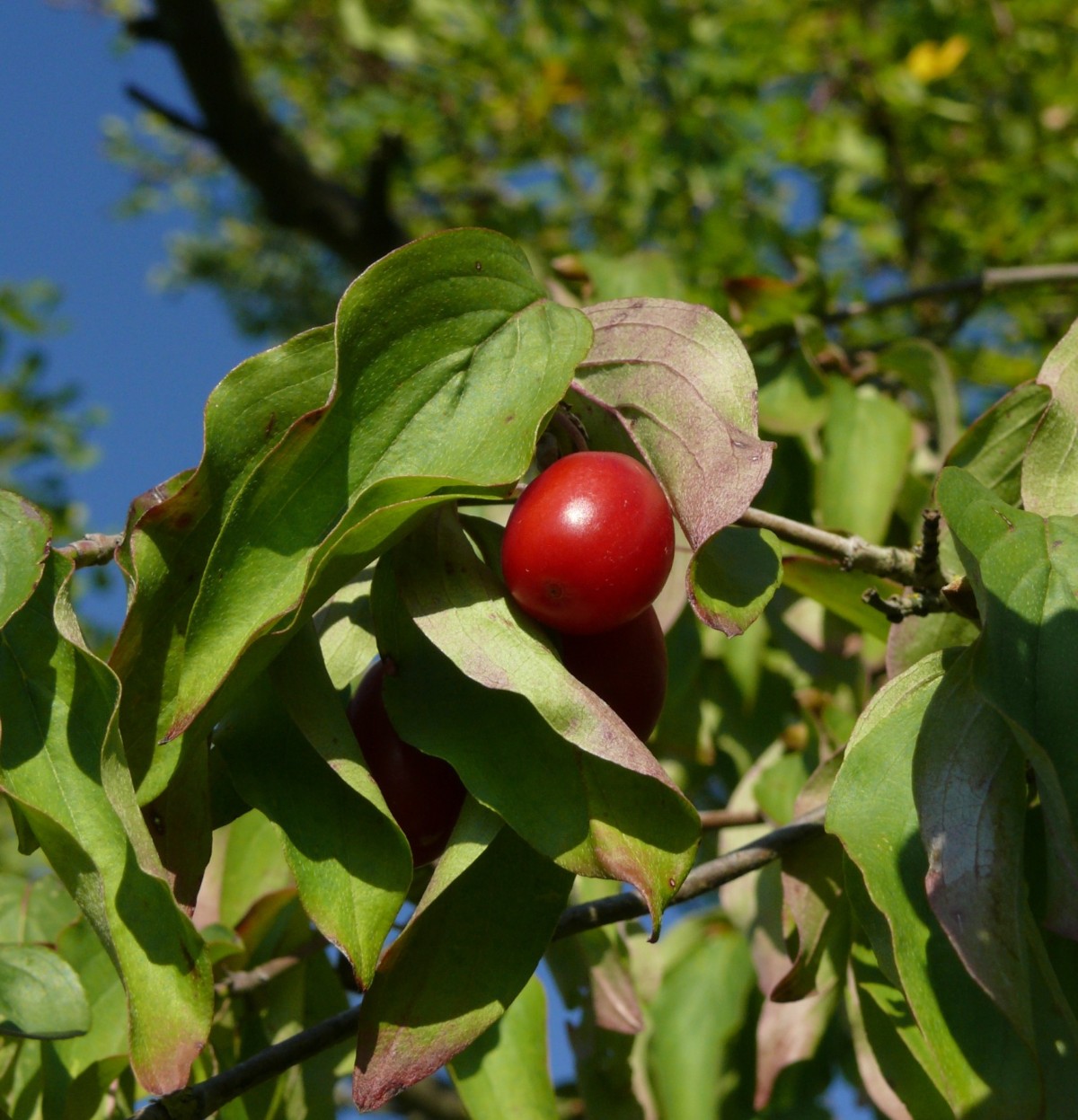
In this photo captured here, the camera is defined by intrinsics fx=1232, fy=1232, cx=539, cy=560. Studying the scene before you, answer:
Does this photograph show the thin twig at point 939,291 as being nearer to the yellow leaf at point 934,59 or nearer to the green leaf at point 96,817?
the green leaf at point 96,817

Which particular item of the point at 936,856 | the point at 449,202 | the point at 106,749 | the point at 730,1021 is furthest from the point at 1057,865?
the point at 449,202

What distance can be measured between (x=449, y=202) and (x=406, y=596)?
433cm

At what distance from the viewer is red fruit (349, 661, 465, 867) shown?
772 mm

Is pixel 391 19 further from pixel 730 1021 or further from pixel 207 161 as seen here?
pixel 730 1021

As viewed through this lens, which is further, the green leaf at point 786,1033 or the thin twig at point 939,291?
the thin twig at point 939,291

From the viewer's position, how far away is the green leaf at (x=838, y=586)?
3.22 ft

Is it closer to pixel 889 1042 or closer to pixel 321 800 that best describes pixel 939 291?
pixel 889 1042

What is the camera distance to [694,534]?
2.32 feet

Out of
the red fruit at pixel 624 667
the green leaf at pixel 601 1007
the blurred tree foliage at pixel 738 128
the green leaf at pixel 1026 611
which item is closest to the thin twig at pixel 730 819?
the green leaf at pixel 601 1007

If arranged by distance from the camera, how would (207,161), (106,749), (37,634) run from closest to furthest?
(106,749)
(37,634)
(207,161)

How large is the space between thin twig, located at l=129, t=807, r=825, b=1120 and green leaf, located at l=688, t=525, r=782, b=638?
0.55 feet

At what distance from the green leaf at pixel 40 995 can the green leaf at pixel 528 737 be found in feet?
1.30

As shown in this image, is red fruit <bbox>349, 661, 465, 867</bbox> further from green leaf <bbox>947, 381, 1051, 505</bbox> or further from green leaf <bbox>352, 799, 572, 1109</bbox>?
green leaf <bbox>947, 381, 1051, 505</bbox>

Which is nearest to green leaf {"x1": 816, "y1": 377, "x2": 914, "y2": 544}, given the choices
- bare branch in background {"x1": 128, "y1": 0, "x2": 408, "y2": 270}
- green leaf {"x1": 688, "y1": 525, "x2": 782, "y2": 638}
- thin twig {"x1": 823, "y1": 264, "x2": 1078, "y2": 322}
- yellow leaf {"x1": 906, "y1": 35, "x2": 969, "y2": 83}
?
thin twig {"x1": 823, "y1": 264, "x2": 1078, "y2": 322}
